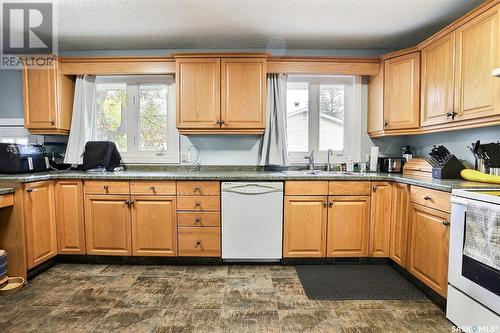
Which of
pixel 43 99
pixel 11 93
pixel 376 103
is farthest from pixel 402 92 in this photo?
pixel 11 93

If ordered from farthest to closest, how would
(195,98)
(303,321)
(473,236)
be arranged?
1. (195,98)
2. (303,321)
3. (473,236)

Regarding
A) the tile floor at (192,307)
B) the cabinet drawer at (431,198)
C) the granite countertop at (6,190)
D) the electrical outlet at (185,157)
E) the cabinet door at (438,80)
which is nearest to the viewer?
the tile floor at (192,307)

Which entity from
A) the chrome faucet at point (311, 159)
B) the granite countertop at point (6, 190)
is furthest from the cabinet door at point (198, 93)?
the granite countertop at point (6, 190)

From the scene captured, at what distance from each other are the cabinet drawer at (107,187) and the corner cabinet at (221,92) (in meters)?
0.83

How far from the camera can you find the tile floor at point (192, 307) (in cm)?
176

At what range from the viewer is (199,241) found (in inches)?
103

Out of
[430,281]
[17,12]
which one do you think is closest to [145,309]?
[430,281]

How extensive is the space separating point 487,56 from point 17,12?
12.7ft

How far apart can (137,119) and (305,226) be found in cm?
233

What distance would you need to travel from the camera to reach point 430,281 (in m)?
2.03

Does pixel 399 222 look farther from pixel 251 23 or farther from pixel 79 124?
pixel 79 124

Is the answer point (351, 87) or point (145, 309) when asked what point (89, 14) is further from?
point (351, 87)

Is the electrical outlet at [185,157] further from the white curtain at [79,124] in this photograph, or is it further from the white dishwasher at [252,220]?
the white curtain at [79,124]

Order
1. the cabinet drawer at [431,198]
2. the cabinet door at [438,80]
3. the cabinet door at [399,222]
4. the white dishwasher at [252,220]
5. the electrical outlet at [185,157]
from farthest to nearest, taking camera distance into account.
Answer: the electrical outlet at [185,157] < the white dishwasher at [252,220] < the cabinet door at [399,222] < the cabinet door at [438,80] < the cabinet drawer at [431,198]
